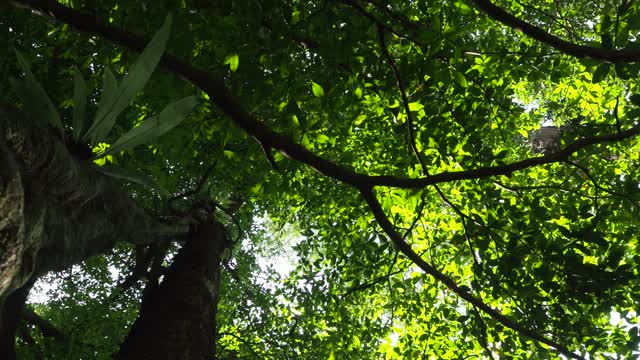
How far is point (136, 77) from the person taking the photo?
1772 millimetres

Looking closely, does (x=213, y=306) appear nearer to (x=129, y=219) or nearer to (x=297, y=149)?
(x=129, y=219)

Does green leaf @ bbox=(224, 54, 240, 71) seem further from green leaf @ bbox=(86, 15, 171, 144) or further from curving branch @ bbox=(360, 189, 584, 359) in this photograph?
curving branch @ bbox=(360, 189, 584, 359)

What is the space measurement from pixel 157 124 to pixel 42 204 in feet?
2.37

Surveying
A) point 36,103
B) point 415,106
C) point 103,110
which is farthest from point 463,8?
point 36,103

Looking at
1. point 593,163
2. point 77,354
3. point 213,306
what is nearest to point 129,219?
point 213,306

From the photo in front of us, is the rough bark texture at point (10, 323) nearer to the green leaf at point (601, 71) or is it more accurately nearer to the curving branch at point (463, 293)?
the curving branch at point (463, 293)

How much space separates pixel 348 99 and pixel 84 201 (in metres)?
2.58

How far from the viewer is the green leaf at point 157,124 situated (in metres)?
1.87

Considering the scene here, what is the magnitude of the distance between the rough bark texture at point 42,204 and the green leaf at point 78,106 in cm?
19

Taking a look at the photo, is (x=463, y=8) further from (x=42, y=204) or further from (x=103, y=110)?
(x=42, y=204)

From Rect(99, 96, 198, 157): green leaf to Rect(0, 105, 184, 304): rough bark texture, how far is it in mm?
187

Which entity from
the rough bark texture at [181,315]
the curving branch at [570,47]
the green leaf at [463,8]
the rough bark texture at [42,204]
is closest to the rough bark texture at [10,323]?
the rough bark texture at [181,315]

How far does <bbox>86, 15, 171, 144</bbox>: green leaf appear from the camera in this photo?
67.8 inches

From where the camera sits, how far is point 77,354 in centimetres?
363
